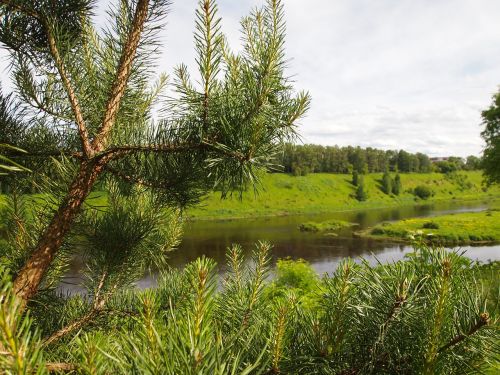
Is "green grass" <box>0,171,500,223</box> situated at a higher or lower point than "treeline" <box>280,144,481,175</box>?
lower

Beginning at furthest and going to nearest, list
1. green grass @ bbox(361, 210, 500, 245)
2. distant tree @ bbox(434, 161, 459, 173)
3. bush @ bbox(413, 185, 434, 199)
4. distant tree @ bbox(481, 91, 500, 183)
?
distant tree @ bbox(434, 161, 459, 173) → bush @ bbox(413, 185, 434, 199) → green grass @ bbox(361, 210, 500, 245) → distant tree @ bbox(481, 91, 500, 183)

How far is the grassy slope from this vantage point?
74.2 metres

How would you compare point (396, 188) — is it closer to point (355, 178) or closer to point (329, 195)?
point (355, 178)

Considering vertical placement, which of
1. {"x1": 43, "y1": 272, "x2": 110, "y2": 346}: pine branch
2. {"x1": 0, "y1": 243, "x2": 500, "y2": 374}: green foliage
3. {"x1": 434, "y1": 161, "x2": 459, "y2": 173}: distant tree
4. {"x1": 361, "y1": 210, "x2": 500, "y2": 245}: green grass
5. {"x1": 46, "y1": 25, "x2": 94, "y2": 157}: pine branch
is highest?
{"x1": 434, "y1": 161, "x2": 459, "y2": 173}: distant tree

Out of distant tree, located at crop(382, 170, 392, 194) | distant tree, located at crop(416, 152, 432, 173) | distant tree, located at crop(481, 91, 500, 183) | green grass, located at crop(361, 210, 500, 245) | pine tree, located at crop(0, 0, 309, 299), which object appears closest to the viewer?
pine tree, located at crop(0, 0, 309, 299)

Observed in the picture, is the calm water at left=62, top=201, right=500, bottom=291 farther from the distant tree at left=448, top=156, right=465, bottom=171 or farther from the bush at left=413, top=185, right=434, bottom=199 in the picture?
the distant tree at left=448, top=156, right=465, bottom=171

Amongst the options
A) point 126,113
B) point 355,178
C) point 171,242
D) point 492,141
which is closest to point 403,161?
point 355,178

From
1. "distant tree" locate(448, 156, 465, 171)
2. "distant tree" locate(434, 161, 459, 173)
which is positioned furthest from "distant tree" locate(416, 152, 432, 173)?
"distant tree" locate(448, 156, 465, 171)

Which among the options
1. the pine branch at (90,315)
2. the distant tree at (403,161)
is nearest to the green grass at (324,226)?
the pine branch at (90,315)

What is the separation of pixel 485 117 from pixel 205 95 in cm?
3024

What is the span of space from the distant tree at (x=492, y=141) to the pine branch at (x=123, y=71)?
2587cm

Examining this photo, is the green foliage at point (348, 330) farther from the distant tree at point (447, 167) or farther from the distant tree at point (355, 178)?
the distant tree at point (447, 167)

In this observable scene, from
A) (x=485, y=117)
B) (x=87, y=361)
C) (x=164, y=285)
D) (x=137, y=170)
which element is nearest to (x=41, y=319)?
(x=164, y=285)

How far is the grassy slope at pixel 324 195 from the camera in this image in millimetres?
74188
